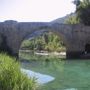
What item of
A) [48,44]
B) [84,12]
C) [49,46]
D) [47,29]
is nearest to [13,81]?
[47,29]

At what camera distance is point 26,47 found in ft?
243

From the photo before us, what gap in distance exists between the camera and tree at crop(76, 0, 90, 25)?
4714 centimetres

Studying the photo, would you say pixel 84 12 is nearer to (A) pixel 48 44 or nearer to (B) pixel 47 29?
(B) pixel 47 29

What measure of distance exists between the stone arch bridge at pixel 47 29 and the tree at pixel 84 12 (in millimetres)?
2608

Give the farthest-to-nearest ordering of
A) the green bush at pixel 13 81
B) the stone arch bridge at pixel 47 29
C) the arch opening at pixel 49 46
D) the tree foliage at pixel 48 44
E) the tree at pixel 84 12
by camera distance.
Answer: the tree foliage at pixel 48 44 < the arch opening at pixel 49 46 < the tree at pixel 84 12 < the stone arch bridge at pixel 47 29 < the green bush at pixel 13 81

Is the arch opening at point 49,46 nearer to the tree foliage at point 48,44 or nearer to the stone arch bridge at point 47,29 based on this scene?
the tree foliage at point 48,44

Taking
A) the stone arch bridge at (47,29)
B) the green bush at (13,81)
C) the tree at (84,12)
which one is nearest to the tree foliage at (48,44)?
the tree at (84,12)

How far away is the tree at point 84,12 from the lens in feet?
155

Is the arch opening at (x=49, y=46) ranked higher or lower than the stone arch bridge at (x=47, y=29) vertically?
lower

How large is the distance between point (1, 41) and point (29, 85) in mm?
32072

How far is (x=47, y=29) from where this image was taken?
43.4m

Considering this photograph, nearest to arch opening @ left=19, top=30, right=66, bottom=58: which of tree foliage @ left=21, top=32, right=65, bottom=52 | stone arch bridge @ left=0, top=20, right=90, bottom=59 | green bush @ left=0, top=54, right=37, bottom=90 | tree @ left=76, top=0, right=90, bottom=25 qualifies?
tree foliage @ left=21, top=32, right=65, bottom=52

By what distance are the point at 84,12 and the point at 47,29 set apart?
7124mm

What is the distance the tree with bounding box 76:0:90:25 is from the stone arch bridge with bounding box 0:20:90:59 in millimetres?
2608
